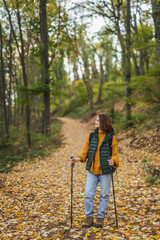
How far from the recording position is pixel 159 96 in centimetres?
938

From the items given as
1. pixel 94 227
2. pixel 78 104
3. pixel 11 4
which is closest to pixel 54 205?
pixel 94 227

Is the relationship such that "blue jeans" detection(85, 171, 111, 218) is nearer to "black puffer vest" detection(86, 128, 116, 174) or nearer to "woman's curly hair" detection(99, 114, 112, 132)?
"black puffer vest" detection(86, 128, 116, 174)

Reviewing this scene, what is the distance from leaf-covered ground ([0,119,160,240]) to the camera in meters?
3.81

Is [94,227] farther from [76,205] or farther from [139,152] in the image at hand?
[139,152]

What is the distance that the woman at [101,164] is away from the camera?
3773 mm

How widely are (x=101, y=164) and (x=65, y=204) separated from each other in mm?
2184

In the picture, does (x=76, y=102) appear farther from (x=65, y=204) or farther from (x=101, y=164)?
(x=101, y=164)

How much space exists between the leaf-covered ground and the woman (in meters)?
0.38

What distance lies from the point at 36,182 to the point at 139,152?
4.95m

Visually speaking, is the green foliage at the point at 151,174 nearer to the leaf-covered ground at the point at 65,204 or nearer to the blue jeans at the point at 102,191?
the leaf-covered ground at the point at 65,204

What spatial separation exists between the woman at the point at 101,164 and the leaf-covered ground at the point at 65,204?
377 mm

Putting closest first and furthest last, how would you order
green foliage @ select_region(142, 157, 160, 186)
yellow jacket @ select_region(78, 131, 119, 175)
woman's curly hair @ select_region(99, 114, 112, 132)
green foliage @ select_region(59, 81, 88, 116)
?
yellow jacket @ select_region(78, 131, 119, 175)
woman's curly hair @ select_region(99, 114, 112, 132)
green foliage @ select_region(142, 157, 160, 186)
green foliage @ select_region(59, 81, 88, 116)

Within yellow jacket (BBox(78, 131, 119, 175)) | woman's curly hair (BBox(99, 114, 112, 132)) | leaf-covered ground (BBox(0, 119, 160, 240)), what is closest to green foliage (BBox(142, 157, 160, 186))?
leaf-covered ground (BBox(0, 119, 160, 240))

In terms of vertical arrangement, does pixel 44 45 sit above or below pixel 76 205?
above
